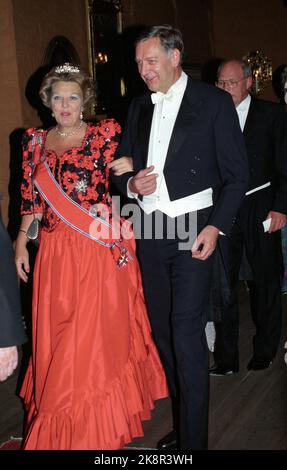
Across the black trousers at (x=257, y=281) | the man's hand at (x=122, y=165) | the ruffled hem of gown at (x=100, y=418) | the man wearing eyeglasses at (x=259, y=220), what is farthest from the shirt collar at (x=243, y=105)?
the ruffled hem of gown at (x=100, y=418)

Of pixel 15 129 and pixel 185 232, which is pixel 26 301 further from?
pixel 185 232

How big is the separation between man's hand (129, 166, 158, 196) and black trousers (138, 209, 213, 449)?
0.66ft

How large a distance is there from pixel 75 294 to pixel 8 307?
98cm

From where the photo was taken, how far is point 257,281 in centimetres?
305

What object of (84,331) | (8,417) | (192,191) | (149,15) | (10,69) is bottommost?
(8,417)

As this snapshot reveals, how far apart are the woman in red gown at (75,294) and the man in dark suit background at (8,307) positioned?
0.89 m

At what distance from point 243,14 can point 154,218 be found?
5.75 m

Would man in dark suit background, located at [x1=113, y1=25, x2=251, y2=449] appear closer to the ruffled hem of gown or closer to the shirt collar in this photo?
the ruffled hem of gown

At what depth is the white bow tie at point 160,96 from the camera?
2.19 metres

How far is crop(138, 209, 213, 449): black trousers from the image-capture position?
2072 millimetres

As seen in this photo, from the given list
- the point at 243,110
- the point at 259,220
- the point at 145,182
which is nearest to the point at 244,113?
the point at 243,110

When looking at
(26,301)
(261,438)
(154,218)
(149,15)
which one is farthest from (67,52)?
(261,438)

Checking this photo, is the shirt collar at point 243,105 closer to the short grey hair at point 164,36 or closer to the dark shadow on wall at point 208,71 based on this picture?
the short grey hair at point 164,36

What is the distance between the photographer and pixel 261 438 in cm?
236
